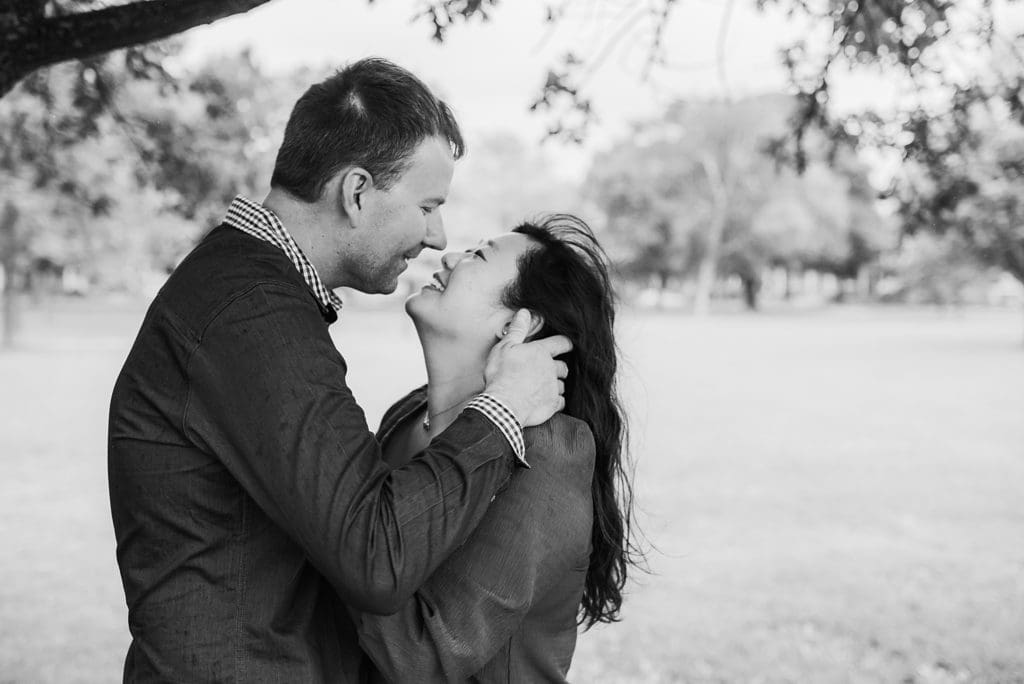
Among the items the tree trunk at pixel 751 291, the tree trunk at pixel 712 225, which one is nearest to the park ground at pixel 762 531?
the tree trunk at pixel 712 225

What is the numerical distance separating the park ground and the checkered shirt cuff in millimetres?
1283

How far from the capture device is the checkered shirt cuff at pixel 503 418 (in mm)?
2041

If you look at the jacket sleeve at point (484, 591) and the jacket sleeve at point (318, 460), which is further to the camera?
the jacket sleeve at point (484, 591)

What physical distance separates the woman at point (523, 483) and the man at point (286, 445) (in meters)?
0.19

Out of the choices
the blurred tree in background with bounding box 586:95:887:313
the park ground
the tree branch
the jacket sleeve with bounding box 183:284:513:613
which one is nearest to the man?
the jacket sleeve with bounding box 183:284:513:613

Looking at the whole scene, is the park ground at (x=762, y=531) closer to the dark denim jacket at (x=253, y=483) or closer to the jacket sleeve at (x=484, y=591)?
the jacket sleeve at (x=484, y=591)

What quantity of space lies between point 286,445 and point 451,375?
0.95 meters

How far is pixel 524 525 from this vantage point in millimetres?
2166

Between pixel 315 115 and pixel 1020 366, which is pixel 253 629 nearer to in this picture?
pixel 315 115

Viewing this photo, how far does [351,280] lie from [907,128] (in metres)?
4.24

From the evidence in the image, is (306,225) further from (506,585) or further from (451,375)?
(506,585)

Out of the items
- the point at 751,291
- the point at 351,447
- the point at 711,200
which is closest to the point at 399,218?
the point at 351,447

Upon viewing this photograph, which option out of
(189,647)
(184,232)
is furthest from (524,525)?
(184,232)

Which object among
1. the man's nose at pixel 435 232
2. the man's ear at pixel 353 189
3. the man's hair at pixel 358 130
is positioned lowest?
the man's nose at pixel 435 232
